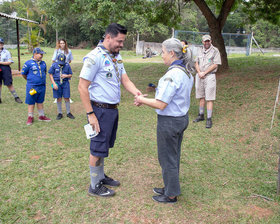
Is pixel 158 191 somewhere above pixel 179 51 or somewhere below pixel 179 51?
below

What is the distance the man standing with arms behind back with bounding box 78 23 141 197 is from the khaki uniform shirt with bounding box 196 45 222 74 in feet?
10.9

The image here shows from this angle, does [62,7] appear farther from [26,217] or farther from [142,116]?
[26,217]

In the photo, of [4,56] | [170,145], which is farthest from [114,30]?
[4,56]

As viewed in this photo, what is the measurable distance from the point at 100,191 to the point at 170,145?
1.14 m

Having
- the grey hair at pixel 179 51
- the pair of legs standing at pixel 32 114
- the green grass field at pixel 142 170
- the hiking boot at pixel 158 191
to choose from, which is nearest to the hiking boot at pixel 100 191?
the green grass field at pixel 142 170

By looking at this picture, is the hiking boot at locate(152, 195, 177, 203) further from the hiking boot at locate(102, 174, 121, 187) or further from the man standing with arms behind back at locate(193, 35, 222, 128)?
the man standing with arms behind back at locate(193, 35, 222, 128)

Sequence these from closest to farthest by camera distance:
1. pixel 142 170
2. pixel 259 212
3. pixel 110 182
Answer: pixel 259 212 → pixel 110 182 → pixel 142 170

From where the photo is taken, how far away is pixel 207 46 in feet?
20.1

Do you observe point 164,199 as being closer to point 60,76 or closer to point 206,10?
point 60,76

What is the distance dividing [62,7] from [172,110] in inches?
408

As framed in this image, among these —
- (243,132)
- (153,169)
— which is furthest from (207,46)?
(153,169)

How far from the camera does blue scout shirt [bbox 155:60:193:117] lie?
278 cm

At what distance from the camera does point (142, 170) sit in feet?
13.9

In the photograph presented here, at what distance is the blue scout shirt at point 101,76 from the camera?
2943mm
